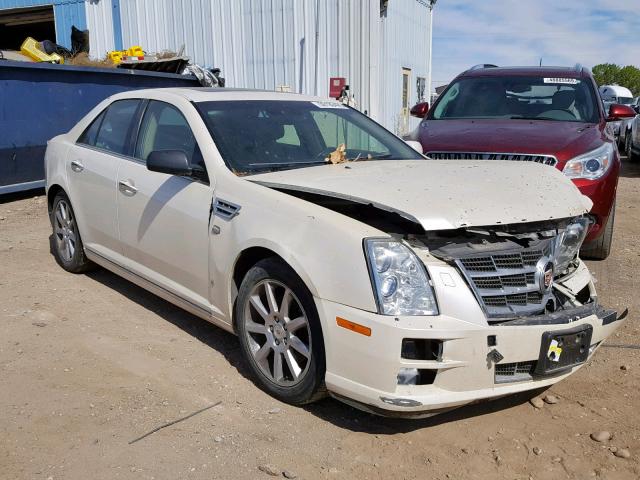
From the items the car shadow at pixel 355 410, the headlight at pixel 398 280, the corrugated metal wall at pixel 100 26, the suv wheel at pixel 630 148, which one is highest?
the corrugated metal wall at pixel 100 26

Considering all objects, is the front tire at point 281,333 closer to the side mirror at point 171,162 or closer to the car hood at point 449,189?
the car hood at point 449,189

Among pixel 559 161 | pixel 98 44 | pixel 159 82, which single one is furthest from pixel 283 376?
pixel 98 44

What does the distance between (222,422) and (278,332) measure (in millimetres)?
514

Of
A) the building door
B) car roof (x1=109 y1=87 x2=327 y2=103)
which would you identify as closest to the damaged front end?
car roof (x1=109 y1=87 x2=327 y2=103)

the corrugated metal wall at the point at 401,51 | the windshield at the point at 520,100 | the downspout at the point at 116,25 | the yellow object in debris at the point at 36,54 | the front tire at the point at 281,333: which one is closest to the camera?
the front tire at the point at 281,333

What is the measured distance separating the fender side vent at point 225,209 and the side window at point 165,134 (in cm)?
37

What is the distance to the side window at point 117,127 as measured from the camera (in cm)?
471

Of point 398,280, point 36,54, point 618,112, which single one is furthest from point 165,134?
point 36,54

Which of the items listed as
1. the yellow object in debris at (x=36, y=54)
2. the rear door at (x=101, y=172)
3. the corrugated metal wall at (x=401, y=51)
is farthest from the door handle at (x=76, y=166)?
the corrugated metal wall at (x=401, y=51)

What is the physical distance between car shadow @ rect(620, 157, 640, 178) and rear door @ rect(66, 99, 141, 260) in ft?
36.6

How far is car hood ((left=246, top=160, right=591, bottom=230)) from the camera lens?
3004 mm

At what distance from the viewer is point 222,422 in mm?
Answer: 3197

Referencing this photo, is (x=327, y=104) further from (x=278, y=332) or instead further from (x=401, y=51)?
(x=401, y=51)

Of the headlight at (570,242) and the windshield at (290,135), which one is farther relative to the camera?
the windshield at (290,135)
